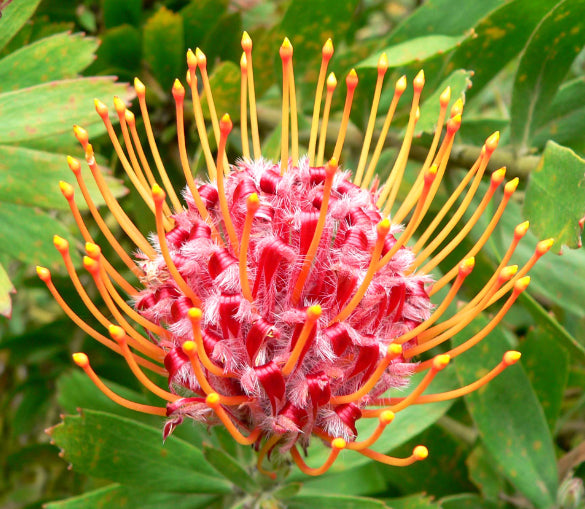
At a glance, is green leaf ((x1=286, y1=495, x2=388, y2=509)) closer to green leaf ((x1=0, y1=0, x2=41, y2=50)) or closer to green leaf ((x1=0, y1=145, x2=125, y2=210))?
green leaf ((x1=0, y1=145, x2=125, y2=210))

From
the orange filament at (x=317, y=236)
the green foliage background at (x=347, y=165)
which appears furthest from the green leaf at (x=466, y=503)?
the orange filament at (x=317, y=236)

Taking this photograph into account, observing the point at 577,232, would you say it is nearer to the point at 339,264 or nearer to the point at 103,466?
the point at 339,264

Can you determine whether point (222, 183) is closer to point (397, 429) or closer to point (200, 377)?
point (200, 377)

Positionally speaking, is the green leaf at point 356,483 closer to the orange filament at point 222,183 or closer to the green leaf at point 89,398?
the green leaf at point 89,398

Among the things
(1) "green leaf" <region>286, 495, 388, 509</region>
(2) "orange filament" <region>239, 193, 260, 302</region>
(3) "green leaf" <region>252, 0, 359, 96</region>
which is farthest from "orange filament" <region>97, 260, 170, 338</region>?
(3) "green leaf" <region>252, 0, 359, 96</region>

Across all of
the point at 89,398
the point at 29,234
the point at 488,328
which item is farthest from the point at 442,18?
the point at 89,398

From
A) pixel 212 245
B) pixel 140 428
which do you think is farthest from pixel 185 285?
pixel 140 428
